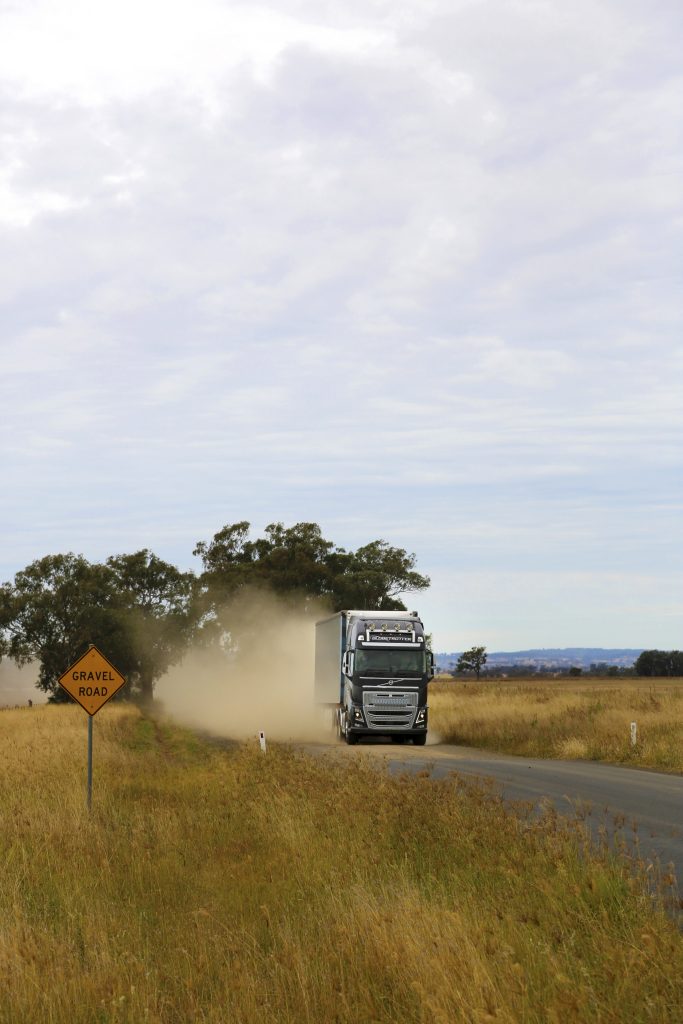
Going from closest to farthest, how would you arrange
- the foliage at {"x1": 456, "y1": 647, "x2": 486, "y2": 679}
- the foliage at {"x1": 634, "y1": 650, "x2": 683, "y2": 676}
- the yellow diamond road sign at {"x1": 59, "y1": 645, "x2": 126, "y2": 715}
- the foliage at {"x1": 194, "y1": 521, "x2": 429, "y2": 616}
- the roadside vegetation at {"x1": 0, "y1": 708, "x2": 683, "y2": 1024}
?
the roadside vegetation at {"x1": 0, "y1": 708, "x2": 683, "y2": 1024} < the yellow diamond road sign at {"x1": 59, "y1": 645, "x2": 126, "y2": 715} < the foliage at {"x1": 194, "y1": 521, "x2": 429, "y2": 616} < the foliage at {"x1": 634, "y1": 650, "x2": 683, "y2": 676} < the foliage at {"x1": 456, "y1": 647, "x2": 486, "y2": 679}

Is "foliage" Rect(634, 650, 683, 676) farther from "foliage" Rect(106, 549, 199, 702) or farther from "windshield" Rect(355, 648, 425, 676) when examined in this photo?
"windshield" Rect(355, 648, 425, 676)

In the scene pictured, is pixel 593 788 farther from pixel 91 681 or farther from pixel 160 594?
pixel 160 594

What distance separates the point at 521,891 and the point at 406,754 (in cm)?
2076

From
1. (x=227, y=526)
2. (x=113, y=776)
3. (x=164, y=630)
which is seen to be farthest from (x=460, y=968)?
(x=164, y=630)

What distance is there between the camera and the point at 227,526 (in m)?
78.6

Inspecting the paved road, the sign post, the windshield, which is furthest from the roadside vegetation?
the windshield

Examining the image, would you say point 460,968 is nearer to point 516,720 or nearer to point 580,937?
point 580,937

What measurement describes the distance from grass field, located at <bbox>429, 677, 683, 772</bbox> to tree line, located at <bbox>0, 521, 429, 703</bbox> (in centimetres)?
2815

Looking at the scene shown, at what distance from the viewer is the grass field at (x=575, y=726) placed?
28.1 meters

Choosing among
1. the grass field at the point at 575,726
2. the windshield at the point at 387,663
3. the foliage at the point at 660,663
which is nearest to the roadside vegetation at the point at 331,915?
the grass field at the point at 575,726

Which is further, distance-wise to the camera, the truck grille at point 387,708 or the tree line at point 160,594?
the tree line at point 160,594

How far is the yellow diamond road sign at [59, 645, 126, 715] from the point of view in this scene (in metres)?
17.2

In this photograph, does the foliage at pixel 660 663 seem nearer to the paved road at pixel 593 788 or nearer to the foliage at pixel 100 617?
the foliage at pixel 100 617

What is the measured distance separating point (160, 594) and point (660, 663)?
96491 mm
